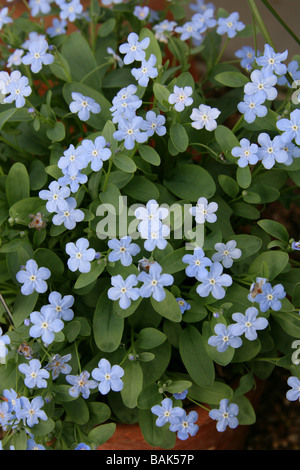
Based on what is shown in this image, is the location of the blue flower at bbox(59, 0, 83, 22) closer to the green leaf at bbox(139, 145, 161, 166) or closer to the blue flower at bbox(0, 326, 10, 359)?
the green leaf at bbox(139, 145, 161, 166)

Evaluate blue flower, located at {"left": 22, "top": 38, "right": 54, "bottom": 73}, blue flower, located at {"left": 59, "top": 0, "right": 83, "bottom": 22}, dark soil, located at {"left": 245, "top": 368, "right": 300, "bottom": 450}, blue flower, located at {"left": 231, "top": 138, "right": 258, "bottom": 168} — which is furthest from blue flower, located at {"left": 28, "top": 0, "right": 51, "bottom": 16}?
dark soil, located at {"left": 245, "top": 368, "right": 300, "bottom": 450}

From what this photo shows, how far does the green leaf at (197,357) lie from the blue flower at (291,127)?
345 mm

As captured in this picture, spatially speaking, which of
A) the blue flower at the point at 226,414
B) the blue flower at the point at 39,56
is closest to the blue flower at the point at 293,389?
the blue flower at the point at 226,414

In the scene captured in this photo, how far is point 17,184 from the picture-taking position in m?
0.92

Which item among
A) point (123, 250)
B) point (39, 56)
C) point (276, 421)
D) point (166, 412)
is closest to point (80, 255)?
point (123, 250)

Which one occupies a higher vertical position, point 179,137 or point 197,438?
point 179,137

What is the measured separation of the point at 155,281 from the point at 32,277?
0.62ft

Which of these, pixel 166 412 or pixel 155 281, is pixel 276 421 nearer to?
pixel 166 412

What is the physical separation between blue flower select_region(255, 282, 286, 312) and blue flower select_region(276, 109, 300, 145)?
8.6 inches

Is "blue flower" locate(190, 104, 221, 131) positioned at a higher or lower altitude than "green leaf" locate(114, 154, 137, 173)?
higher

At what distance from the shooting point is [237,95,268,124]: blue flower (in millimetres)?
821

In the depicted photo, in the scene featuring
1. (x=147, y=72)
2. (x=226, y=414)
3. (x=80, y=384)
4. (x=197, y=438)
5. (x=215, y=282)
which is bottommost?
(x=197, y=438)

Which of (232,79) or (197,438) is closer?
(232,79)

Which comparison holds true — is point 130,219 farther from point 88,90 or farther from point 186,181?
point 88,90
